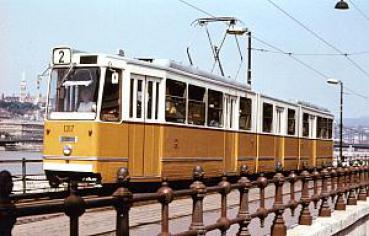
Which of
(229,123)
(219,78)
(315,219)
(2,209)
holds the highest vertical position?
(219,78)

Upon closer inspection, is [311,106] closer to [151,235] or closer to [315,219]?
[315,219]

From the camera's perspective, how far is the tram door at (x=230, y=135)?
1975cm

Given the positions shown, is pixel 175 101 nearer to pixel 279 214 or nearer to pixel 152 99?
pixel 152 99

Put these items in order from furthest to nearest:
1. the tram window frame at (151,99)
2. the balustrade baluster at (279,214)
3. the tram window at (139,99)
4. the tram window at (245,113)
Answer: the tram window at (245,113) → the tram window frame at (151,99) → the tram window at (139,99) → the balustrade baluster at (279,214)

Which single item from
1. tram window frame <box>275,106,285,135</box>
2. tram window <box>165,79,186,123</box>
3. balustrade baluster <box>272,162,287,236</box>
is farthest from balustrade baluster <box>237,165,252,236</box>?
tram window frame <box>275,106,285,135</box>

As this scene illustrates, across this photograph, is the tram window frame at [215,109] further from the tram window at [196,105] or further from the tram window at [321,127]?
the tram window at [321,127]

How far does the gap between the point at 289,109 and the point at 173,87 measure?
1177 centimetres

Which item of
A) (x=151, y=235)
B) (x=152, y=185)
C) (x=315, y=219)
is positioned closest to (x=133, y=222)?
(x=151, y=235)

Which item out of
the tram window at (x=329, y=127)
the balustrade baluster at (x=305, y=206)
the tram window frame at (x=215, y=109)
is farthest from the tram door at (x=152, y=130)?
the tram window at (x=329, y=127)

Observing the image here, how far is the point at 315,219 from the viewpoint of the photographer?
11.6 metres

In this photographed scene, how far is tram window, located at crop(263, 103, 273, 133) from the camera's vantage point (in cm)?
2397

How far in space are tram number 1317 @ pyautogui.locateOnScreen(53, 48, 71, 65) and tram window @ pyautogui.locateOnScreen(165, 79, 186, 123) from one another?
8.20ft

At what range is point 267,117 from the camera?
955 inches

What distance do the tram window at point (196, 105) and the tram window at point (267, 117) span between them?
6.45m
